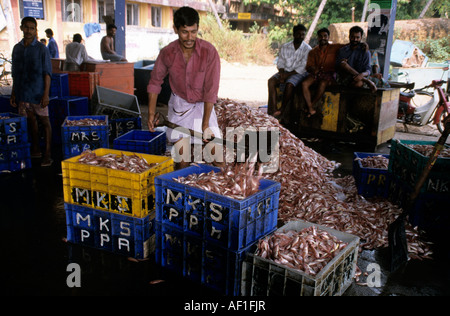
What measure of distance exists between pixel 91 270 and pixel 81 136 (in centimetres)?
349

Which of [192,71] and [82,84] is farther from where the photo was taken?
[82,84]

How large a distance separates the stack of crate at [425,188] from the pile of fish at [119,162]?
302 cm

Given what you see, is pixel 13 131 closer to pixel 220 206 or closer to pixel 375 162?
pixel 220 206

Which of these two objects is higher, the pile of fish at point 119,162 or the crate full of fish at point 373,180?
the pile of fish at point 119,162

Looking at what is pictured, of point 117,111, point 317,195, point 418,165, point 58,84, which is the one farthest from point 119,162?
point 58,84

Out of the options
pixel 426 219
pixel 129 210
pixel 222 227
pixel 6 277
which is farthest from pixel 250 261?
pixel 426 219

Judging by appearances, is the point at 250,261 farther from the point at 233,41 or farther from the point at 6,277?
the point at 233,41

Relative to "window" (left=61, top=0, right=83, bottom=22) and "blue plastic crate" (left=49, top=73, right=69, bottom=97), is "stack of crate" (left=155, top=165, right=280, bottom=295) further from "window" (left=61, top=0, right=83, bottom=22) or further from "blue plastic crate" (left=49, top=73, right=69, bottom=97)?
"window" (left=61, top=0, right=83, bottom=22)

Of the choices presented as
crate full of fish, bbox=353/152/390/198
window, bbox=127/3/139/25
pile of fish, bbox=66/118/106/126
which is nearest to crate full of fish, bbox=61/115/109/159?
pile of fish, bbox=66/118/106/126

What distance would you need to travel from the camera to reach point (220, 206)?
10.5 feet

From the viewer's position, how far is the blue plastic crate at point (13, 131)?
6180 mm

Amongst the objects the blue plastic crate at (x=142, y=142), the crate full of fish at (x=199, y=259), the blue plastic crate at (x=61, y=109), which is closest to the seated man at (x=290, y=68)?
the blue plastic crate at (x=142, y=142)

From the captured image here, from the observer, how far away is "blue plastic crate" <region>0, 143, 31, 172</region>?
20.7 ft

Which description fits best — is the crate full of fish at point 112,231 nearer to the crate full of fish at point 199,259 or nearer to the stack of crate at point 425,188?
the crate full of fish at point 199,259
